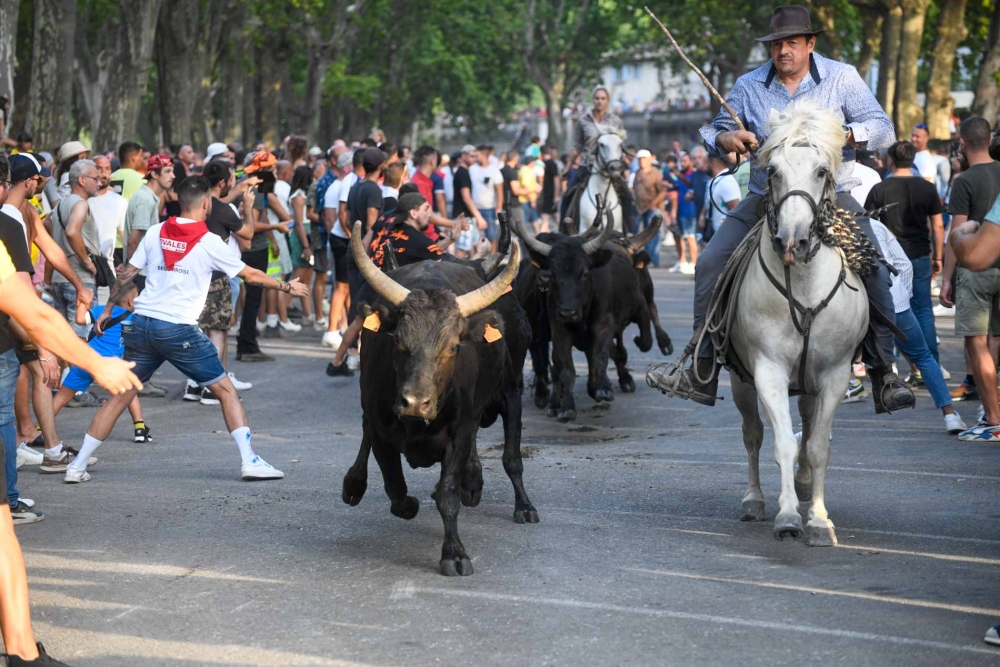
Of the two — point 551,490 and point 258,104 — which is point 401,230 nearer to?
point 551,490

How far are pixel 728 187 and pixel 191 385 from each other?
6194 mm

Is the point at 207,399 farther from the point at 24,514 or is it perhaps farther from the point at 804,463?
the point at 804,463

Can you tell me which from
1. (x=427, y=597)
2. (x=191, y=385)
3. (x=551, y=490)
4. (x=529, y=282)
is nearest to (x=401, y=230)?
(x=529, y=282)

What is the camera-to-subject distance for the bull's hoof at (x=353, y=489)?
27.3 ft

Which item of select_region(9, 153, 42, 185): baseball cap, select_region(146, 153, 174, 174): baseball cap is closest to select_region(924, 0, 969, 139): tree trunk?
select_region(146, 153, 174, 174): baseball cap

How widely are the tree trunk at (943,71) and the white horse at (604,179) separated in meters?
12.8

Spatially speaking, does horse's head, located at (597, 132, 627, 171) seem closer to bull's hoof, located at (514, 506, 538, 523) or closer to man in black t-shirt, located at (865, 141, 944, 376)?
man in black t-shirt, located at (865, 141, 944, 376)

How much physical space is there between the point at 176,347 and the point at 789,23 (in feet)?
14.3

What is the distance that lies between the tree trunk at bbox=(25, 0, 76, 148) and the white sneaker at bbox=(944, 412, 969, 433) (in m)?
15.5

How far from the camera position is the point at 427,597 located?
689 centimetres

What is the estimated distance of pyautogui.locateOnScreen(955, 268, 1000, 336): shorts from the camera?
1095 cm

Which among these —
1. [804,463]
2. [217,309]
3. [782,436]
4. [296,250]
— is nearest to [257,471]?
[217,309]

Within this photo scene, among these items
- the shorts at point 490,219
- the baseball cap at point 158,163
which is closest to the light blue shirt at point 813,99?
the baseball cap at point 158,163

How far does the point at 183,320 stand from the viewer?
9.73 m
